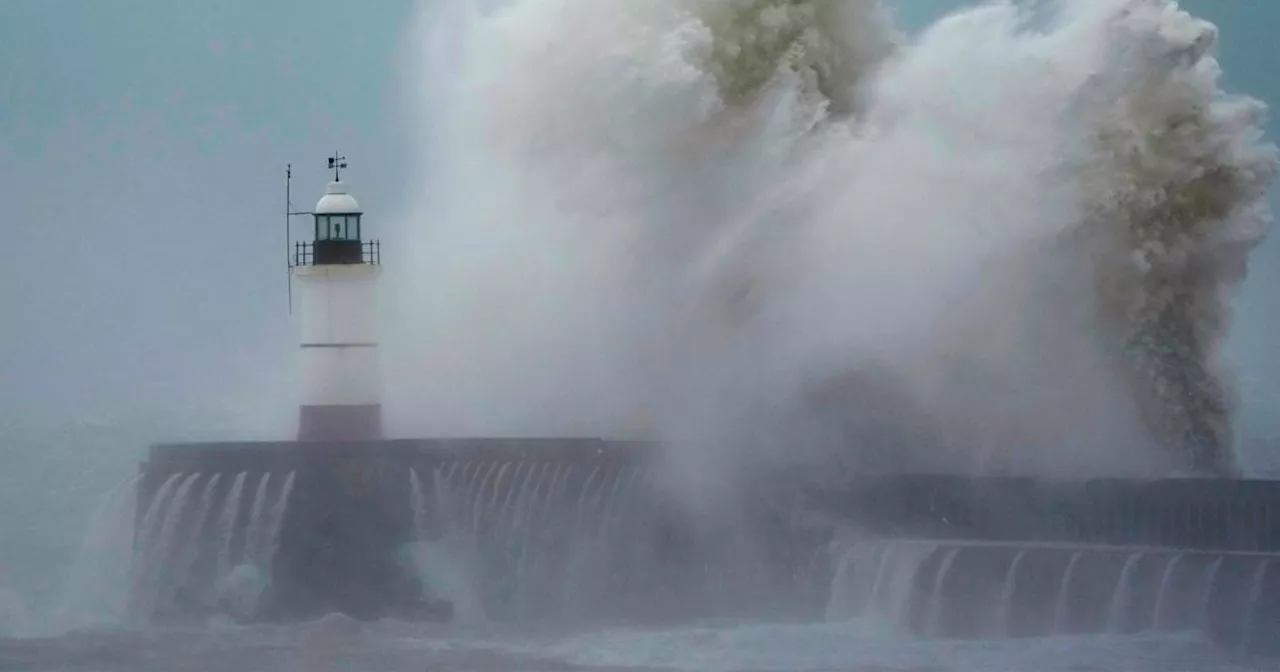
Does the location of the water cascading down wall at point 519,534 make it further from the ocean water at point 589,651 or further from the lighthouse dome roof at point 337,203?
the lighthouse dome roof at point 337,203

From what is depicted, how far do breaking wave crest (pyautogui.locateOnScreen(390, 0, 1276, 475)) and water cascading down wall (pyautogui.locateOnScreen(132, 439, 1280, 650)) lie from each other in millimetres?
781

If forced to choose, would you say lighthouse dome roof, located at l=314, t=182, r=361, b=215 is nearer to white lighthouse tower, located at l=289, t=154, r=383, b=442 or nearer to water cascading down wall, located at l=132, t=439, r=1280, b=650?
white lighthouse tower, located at l=289, t=154, r=383, b=442

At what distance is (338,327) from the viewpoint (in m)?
16.1

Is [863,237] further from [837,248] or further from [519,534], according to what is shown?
[519,534]

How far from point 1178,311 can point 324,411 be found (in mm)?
6544

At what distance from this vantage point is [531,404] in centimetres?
1838

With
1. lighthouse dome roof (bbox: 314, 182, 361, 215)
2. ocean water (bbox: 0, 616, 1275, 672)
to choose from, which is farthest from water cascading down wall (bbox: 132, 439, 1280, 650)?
lighthouse dome roof (bbox: 314, 182, 361, 215)

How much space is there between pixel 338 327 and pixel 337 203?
95cm

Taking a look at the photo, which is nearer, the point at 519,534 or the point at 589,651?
the point at 589,651

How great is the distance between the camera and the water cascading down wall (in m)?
14.6

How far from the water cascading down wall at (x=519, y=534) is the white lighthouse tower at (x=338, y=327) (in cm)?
46

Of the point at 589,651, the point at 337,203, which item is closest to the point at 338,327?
the point at 337,203

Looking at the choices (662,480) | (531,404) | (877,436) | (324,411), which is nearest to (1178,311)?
(877,436)

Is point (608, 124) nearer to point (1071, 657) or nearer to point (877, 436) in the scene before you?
point (877, 436)
